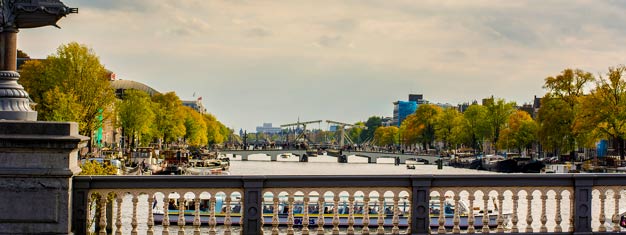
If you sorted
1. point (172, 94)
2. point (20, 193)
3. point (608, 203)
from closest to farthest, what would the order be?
point (20, 193), point (608, 203), point (172, 94)

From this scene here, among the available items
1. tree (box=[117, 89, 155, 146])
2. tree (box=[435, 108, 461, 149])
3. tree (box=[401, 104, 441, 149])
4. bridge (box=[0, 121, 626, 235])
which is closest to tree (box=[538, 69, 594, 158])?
tree (box=[117, 89, 155, 146])

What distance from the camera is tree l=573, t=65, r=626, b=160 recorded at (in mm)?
85188

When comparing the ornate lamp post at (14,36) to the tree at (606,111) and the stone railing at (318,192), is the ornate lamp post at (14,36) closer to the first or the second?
the stone railing at (318,192)

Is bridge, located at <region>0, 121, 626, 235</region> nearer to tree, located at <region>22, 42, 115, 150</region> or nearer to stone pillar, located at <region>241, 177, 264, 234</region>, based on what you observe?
stone pillar, located at <region>241, 177, 264, 234</region>

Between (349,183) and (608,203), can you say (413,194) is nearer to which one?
(349,183)

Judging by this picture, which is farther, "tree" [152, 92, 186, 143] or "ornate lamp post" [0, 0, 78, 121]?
"tree" [152, 92, 186, 143]

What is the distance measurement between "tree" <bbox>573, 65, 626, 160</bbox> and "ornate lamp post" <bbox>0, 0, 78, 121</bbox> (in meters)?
78.5

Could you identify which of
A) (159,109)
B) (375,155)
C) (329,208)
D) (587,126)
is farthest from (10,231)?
(375,155)

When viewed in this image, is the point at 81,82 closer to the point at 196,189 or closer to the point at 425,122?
the point at 196,189

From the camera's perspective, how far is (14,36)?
12.2m

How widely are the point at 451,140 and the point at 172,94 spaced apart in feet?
157

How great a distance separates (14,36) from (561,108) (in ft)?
294

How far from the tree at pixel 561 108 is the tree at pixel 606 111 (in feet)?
22.7

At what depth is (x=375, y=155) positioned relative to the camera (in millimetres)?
180000
